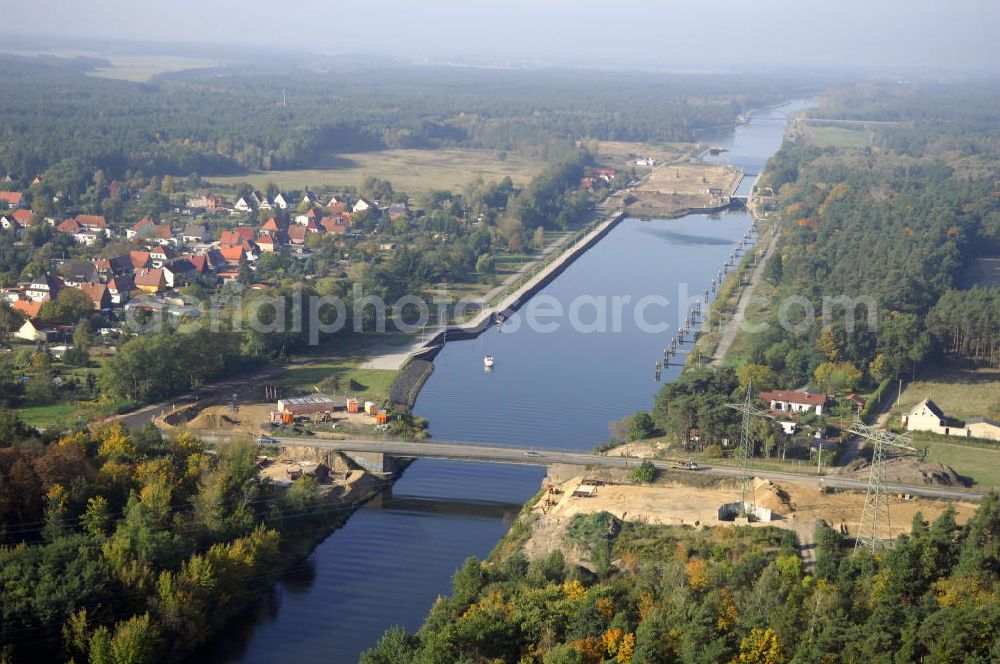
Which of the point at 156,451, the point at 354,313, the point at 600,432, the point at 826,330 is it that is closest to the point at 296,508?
the point at 156,451

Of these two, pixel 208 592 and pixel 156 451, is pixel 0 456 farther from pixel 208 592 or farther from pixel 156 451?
pixel 208 592

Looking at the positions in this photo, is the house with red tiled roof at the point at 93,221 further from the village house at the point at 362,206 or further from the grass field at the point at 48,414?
the grass field at the point at 48,414

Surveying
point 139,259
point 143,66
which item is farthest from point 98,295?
point 143,66

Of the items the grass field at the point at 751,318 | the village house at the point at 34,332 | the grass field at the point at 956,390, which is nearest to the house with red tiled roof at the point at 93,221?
the village house at the point at 34,332

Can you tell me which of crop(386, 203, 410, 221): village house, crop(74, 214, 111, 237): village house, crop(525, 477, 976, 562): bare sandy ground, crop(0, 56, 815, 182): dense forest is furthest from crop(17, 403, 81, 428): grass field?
crop(0, 56, 815, 182): dense forest

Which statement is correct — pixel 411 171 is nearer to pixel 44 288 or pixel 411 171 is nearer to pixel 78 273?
pixel 78 273

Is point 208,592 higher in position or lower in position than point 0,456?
lower
